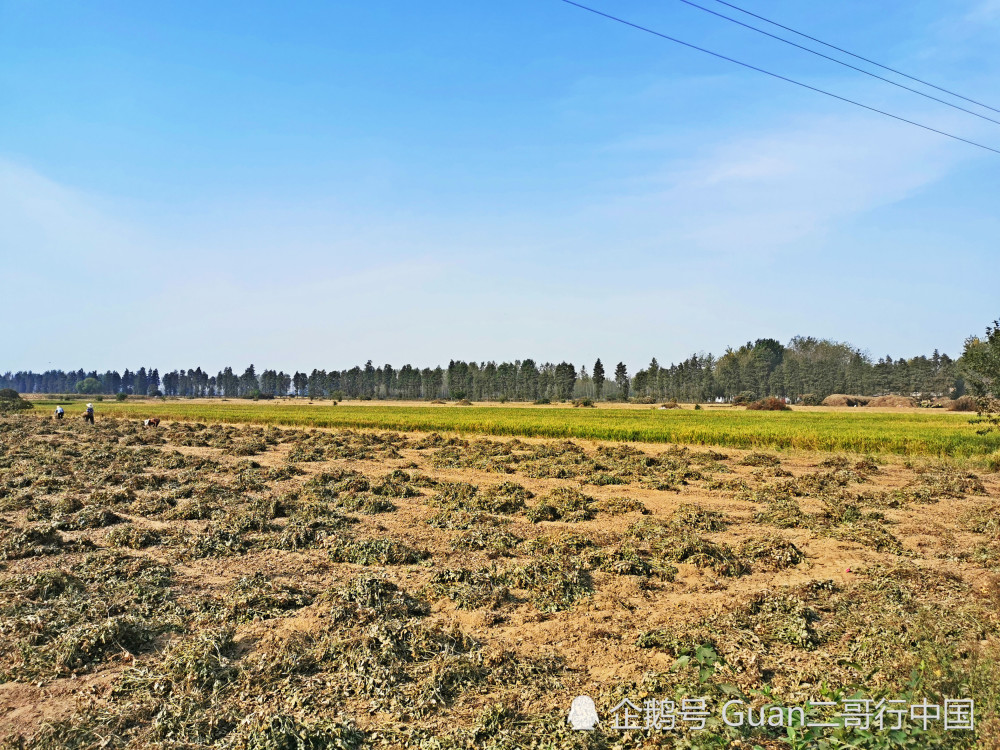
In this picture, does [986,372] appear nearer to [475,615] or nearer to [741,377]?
[475,615]

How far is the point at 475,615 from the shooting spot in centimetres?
777

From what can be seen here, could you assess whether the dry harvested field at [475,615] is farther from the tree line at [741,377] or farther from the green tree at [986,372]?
the tree line at [741,377]

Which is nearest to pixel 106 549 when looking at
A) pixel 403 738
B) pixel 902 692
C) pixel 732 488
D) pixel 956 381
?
pixel 403 738

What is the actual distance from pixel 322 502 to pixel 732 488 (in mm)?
12845

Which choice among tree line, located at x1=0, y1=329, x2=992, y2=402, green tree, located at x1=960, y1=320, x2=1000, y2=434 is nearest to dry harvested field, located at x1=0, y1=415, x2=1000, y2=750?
green tree, located at x1=960, y1=320, x2=1000, y2=434

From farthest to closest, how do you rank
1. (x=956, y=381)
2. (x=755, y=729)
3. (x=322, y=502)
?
(x=956, y=381) → (x=322, y=502) → (x=755, y=729)

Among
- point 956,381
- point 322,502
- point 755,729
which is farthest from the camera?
point 956,381

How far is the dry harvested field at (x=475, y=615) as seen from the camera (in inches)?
203

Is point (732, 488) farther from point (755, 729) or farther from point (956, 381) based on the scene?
point (956, 381)

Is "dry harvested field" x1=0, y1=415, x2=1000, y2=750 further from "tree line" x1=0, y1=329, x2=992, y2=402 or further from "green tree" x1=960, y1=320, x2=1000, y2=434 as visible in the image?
"tree line" x1=0, y1=329, x2=992, y2=402

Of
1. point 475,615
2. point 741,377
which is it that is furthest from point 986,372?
point 741,377

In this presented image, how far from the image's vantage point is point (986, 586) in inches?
334

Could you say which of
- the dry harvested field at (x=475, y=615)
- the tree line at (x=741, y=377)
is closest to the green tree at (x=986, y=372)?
the dry harvested field at (x=475, y=615)

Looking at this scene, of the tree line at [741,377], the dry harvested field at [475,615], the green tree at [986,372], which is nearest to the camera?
the dry harvested field at [475,615]
